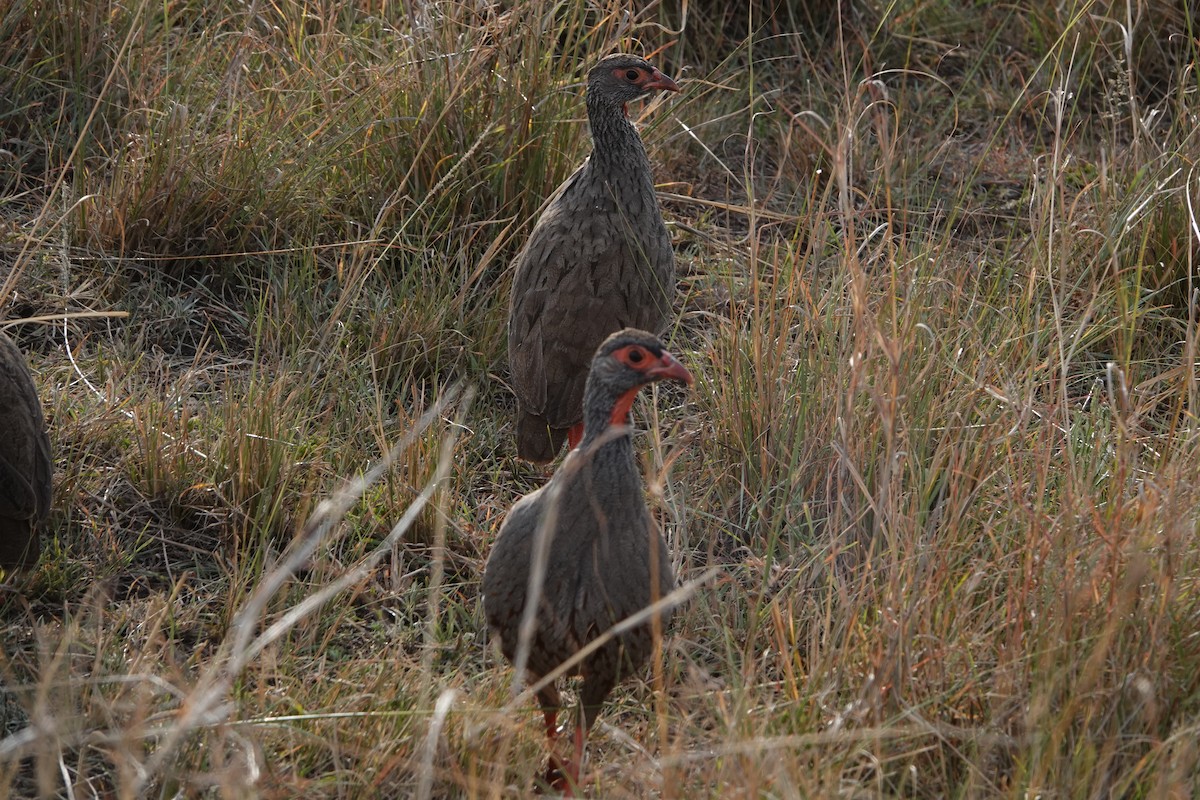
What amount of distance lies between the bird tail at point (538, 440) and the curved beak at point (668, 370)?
4.07 feet

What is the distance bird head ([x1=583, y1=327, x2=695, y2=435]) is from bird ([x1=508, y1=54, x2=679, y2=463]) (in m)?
1.10

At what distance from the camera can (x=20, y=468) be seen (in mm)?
3650

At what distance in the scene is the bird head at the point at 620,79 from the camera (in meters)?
5.00

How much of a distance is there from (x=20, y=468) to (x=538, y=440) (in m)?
1.58

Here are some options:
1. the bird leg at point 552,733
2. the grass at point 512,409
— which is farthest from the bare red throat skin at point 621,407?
A: the bird leg at point 552,733

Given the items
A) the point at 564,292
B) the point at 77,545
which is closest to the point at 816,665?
the point at 564,292

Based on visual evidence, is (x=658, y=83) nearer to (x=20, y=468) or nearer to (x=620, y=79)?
(x=620, y=79)

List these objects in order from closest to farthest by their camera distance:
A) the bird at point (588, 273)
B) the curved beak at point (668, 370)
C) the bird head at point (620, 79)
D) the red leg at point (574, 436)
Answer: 1. the curved beak at point (668, 370)
2. the bird at point (588, 273)
3. the red leg at point (574, 436)
4. the bird head at point (620, 79)

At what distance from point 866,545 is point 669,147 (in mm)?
2775

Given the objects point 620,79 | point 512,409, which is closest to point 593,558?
point 512,409

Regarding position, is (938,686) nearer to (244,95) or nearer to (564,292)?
(564,292)

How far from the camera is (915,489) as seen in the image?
377 cm

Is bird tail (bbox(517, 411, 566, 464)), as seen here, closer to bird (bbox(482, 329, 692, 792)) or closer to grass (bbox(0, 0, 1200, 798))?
grass (bbox(0, 0, 1200, 798))

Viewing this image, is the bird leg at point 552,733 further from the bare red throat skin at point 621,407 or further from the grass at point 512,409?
the bare red throat skin at point 621,407
